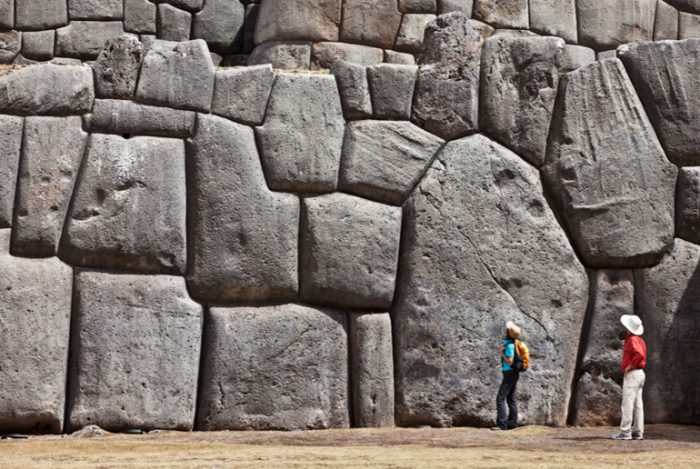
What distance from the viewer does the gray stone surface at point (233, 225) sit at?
21.7ft

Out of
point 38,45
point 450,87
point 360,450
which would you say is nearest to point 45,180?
point 360,450

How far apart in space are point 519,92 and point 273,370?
3050mm

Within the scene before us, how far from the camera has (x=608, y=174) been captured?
7168 millimetres

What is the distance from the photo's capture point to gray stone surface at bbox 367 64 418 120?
7012 mm

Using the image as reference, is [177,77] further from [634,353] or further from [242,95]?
[634,353]

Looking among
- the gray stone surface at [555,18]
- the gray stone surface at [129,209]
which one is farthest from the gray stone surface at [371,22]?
the gray stone surface at [129,209]

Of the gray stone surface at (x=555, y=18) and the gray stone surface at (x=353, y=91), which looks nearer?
the gray stone surface at (x=353, y=91)

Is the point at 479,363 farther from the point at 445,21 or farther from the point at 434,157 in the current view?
the point at 445,21

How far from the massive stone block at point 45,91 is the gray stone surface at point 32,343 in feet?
3.15

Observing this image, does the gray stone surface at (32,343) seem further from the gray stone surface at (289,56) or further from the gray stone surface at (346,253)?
the gray stone surface at (289,56)

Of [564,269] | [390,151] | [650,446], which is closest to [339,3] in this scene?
[390,151]

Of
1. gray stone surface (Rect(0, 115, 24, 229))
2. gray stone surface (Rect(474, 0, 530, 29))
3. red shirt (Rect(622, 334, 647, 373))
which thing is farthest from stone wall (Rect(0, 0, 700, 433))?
gray stone surface (Rect(474, 0, 530, 29))

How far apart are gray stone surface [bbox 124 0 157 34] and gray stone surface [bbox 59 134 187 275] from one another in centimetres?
417

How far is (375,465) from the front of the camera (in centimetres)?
496
